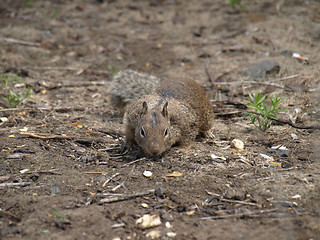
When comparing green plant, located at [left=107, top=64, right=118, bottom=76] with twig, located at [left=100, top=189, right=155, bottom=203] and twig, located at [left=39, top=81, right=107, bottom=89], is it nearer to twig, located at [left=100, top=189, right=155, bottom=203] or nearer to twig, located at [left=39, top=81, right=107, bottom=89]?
twig, located at [left=39, top=81, right=107, bottom=89]

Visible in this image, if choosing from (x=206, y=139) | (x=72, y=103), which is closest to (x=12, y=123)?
(x=72, y=103)

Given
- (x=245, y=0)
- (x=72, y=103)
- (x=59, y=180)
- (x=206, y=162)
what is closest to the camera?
(x=59, y=180)

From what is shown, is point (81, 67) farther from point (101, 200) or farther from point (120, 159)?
point (101, 200)

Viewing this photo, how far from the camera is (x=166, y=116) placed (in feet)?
15.1

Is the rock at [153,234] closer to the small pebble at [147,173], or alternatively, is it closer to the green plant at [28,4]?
the small pebble at [147,173]

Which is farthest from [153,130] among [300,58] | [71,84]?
[300,58]

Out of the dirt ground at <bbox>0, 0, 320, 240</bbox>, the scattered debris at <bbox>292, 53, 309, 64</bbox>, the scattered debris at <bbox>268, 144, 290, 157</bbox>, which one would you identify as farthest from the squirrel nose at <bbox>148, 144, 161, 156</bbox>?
the scattered debris at <bbox>292, 53, 309, 64</bbox>

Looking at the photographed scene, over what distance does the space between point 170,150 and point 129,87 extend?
175 cm

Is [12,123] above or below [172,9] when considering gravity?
below

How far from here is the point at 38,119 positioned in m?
5.54

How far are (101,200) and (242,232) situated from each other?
1.41 m

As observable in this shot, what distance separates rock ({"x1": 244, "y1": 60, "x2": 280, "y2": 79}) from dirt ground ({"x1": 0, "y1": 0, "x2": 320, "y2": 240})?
10 centimetres

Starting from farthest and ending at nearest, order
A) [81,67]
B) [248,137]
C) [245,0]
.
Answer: [245,0]
[81,67]
[248,137]

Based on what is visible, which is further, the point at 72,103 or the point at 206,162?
the point at 72,103
